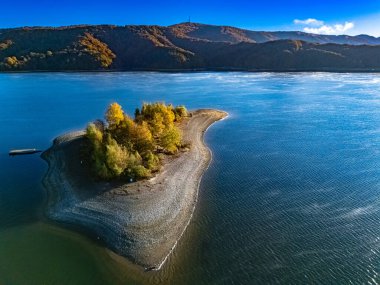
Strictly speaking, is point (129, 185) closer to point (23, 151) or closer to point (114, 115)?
point (114, 115)

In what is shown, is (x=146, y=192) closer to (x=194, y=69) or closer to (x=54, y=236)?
(x=54, y=236)

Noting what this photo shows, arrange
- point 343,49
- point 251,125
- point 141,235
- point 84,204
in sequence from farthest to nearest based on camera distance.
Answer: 1. point 343,49
2. point 251,125
3. point 84,204
4. point 141,235

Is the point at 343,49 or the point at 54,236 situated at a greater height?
the point at 343,49

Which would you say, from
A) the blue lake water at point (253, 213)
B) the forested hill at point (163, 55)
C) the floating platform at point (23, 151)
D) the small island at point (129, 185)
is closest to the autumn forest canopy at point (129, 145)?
the small island at point (129, 185)

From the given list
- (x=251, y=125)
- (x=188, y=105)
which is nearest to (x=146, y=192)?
(x=251, y=125)

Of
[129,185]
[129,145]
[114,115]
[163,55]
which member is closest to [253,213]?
[129,185]
